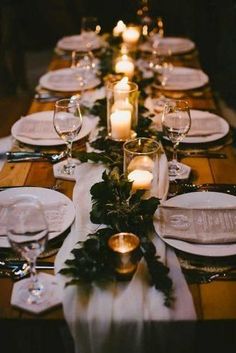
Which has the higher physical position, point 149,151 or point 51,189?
point 149,151

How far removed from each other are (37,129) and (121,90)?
341 mm

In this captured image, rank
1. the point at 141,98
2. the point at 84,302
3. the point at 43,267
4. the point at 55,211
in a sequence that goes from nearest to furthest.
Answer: the point at 84,302, the point at 43,267, the point at 55,211, the point at 141,98

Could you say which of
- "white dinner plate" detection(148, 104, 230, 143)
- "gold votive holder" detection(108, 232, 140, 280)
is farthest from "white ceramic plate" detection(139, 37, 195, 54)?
"gold votive holder" detection(108, 232, 140, 280)

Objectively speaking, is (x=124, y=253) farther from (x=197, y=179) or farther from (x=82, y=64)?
(x=82, y=64)

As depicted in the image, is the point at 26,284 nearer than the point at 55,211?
Yes

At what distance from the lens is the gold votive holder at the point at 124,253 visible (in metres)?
0.99

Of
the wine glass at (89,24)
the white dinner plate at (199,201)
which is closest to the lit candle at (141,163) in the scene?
the white dinner plate at (199,201)

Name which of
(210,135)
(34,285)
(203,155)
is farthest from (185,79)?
(34,285)

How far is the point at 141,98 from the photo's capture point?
6.56 ft

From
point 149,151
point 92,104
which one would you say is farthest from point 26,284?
point 92,104

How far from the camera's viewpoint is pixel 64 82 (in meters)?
2.24

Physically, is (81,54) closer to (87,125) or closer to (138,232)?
(87,125)

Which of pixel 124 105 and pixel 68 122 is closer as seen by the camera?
pixel 68 122

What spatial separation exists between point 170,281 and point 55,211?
0.39 meters
